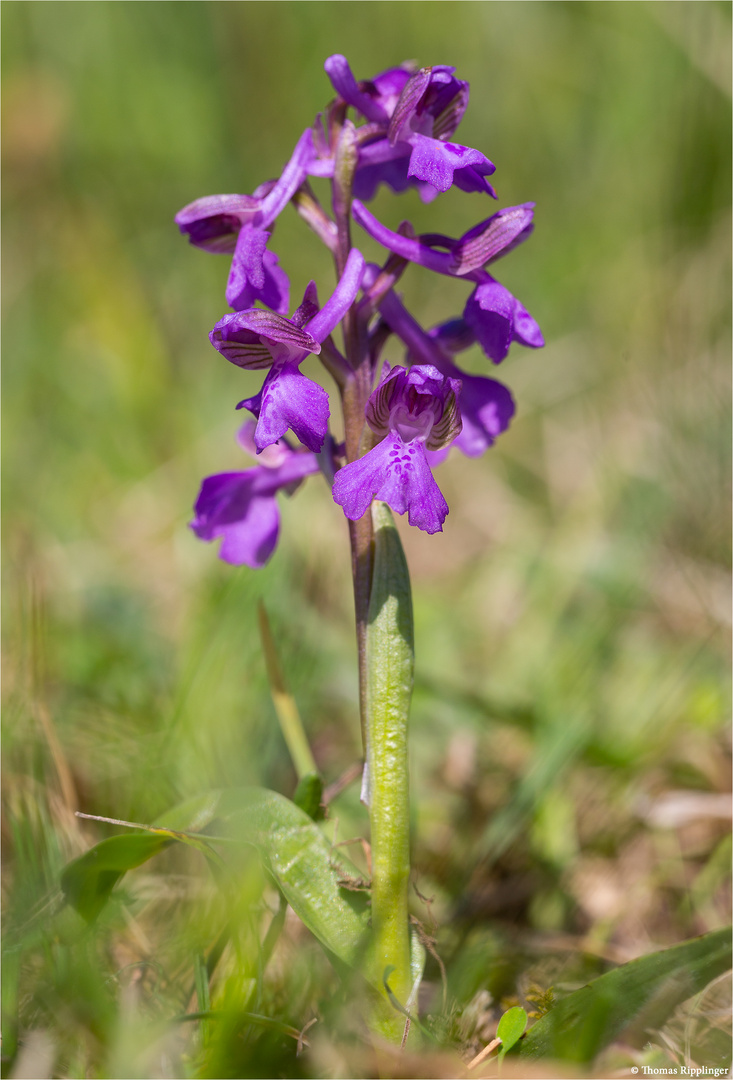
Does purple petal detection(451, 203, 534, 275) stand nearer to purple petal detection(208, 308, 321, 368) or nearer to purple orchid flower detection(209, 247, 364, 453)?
purple orchid flower detection(209, 247, 364, 453)

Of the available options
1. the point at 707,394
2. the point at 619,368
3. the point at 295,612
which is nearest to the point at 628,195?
the point at 619,368

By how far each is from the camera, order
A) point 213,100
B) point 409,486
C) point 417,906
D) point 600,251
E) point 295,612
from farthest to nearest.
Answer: point 213,100, point 600,251, point 295,612, point 417,906, point 409,486

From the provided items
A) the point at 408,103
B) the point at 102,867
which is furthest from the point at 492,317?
the point at 102,867

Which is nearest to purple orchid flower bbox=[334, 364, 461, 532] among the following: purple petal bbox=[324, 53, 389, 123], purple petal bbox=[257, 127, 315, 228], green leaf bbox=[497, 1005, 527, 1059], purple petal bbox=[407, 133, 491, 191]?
purple petal bbox=[407, 133, 491, 191]

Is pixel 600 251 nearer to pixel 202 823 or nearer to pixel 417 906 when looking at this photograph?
pixel 417 906

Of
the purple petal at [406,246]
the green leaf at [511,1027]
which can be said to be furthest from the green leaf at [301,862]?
the purple petal at [406,246]

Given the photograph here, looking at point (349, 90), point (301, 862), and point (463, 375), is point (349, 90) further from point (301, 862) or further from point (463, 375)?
point (301, 862)
